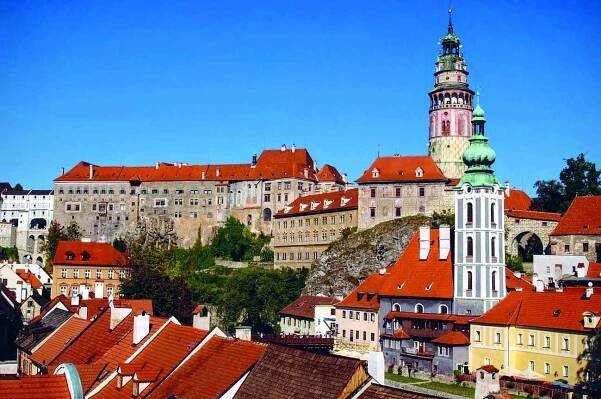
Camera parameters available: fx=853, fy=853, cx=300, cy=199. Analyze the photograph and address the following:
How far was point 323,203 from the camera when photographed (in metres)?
92.1

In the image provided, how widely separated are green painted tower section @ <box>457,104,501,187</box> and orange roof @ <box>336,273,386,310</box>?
10106 millimetres

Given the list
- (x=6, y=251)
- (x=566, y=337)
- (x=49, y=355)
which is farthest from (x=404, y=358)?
(x=6, y=251)

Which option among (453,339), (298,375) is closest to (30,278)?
(453,339)

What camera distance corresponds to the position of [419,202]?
83.5 metres

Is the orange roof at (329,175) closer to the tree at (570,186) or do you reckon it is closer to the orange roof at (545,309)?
A: the tree at (570,186)

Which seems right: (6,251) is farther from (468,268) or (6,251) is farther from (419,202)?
Answer: (468,268)

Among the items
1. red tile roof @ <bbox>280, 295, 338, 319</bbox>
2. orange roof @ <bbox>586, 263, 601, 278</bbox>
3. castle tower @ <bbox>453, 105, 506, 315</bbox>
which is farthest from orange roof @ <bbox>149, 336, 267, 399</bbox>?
orange roof @ <bbox>586, 263, 601, 278</bbox>

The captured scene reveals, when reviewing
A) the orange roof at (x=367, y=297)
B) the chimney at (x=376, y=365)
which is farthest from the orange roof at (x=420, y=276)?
the chimney at (x=376, y=365)

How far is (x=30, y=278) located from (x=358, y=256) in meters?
31.7

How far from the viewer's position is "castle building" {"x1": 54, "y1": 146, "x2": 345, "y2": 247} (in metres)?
104

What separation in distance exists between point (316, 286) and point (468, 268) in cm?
2496

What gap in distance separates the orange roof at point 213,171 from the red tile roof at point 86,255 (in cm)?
2571

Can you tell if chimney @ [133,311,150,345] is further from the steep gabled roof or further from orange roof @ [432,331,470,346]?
orange roof @ [432,331,470,346]

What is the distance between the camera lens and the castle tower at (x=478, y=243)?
53250 mm
